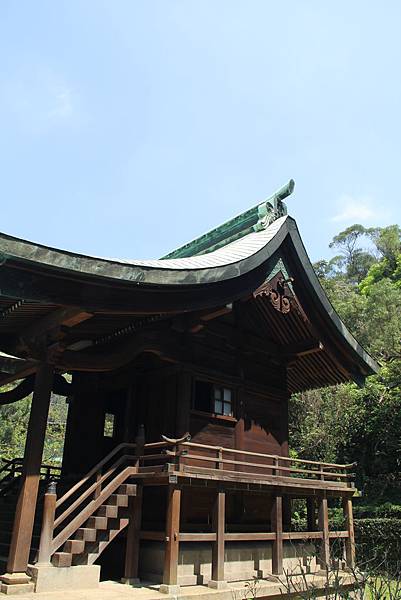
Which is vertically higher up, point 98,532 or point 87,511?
point 87,511

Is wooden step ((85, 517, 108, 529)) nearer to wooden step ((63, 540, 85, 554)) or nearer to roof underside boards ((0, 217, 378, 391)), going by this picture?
wooden step ((63, 540, 85, 554))

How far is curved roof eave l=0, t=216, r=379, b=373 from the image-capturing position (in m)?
5.85

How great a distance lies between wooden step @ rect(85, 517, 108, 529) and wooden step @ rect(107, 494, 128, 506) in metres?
0.37

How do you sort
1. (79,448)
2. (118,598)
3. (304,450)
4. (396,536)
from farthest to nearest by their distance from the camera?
(304,450) < (396,536) < (79,448) < (118,598)

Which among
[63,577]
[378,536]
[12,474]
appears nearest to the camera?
[63,577]

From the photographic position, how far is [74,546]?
693cm

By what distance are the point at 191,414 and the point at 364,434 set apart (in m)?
15.7

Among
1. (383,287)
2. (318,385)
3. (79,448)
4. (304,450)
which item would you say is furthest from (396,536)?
(383,287)

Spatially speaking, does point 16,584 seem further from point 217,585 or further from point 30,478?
point 217,585

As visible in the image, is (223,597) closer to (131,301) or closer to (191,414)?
(191,414)

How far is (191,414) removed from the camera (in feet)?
31.6

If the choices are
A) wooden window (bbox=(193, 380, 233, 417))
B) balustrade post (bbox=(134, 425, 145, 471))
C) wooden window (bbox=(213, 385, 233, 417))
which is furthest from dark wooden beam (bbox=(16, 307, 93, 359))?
wooden window (bbox=(213, 385, 233, 417))

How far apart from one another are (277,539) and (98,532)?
10.7 feet

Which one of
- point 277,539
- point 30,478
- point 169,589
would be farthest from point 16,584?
point 277,539
